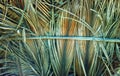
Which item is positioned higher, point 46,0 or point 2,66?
point 46,0

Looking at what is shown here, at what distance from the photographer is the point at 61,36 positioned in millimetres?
1082

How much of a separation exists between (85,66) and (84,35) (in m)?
0.13

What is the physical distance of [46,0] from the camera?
3.59 ft

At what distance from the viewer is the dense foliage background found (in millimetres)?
1062

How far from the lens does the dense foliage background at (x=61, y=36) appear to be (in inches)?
41.8

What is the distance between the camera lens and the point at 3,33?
110 centimetres

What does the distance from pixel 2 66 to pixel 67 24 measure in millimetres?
330

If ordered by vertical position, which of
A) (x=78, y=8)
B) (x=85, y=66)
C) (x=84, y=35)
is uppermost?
(x=78, y=8)

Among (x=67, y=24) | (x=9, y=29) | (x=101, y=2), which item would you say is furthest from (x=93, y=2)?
(x=9, y=29)

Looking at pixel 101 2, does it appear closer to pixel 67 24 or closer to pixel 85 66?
pixel 67 24

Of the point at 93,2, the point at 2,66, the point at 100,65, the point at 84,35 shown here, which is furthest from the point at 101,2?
the point at 2,66

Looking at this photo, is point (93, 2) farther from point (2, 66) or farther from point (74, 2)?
point (2, 66)

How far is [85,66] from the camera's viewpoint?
1.08 m

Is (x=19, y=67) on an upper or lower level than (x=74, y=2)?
lower
